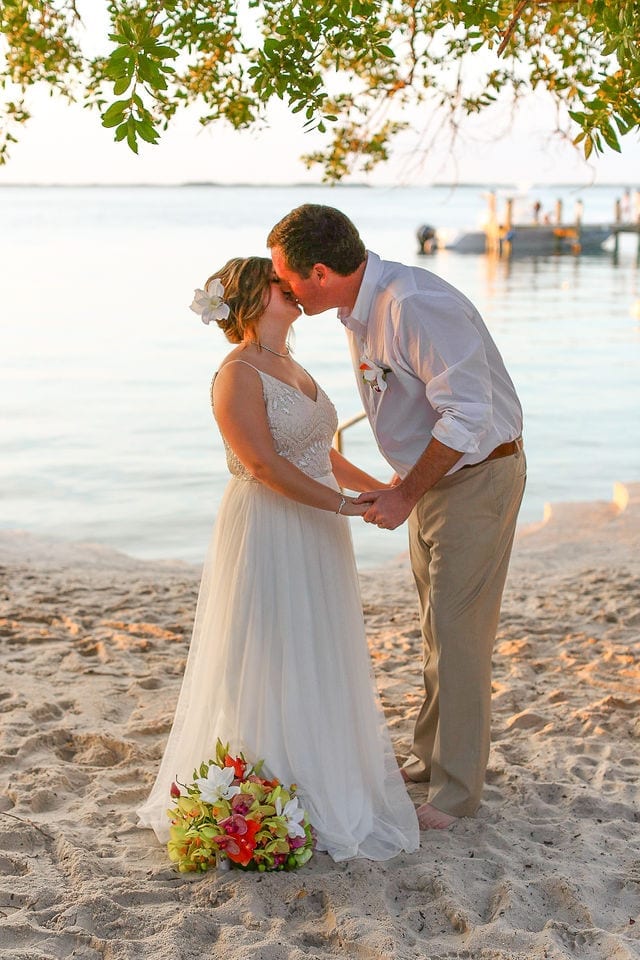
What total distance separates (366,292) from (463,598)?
106cm

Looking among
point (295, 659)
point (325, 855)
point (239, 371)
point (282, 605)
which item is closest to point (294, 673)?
point (295, 659)

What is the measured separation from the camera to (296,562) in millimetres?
3529

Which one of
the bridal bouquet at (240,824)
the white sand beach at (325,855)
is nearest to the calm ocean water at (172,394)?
the white sand beach at (325,855)

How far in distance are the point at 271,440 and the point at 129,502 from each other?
28.3 ft

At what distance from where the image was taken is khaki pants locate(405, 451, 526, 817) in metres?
3.59

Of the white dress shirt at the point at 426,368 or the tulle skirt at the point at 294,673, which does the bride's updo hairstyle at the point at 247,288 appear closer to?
the white dress shirt at the point at 426,368

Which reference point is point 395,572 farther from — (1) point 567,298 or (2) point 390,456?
(1) point 567,298

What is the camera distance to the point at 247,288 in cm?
343

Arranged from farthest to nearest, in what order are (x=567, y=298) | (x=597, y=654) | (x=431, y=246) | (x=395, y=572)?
(x=431, y=246)
(x=567, y=298)
(x=395, y=572)
(x=597, y=654)

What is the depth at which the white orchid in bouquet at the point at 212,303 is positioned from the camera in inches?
134

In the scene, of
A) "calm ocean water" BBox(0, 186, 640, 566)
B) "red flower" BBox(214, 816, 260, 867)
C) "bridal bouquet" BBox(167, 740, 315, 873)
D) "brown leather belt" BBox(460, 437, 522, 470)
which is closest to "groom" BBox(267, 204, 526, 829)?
"brown leather belt" BBox(460, 437, 522, 470)

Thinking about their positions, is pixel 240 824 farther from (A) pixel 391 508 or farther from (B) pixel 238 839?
(A) pixel 391 508

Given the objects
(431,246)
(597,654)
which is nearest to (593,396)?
(597,654)

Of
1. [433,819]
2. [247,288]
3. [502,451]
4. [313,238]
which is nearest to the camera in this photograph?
[313,238]
